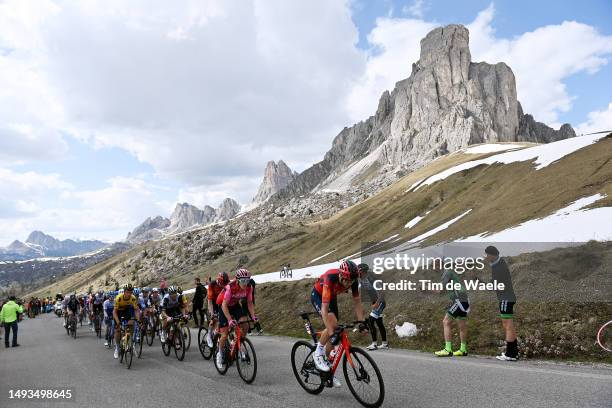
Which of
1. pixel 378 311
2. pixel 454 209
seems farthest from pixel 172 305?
pixel 454 209

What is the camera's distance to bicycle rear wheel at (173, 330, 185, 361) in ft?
45.8

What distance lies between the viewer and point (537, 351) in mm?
11664

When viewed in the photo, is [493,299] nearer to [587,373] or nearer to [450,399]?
[587,373]

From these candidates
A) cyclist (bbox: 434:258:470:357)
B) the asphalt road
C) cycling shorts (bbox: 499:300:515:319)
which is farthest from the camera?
cyclist (bbox: 434:258:470:357)

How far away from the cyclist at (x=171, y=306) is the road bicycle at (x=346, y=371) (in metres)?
7.95

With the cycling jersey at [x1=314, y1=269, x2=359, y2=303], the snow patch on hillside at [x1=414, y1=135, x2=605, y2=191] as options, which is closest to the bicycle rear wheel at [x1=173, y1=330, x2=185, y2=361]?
the cycling jersey at [x1=314, y1=269, x2=359, y2=303]

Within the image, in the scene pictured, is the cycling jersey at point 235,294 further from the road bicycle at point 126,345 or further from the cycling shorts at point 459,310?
the cycling shorts at point 459,310

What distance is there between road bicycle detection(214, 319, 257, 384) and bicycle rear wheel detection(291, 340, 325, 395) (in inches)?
46.6

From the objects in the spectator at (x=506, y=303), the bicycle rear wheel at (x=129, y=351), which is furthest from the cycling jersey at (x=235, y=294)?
the spectator at (x=506, y=303)

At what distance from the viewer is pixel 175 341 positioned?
14.6 metres

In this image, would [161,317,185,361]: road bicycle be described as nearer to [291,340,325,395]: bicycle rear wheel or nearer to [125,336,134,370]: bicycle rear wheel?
[125,336,134,370]: bicycle rear wheel

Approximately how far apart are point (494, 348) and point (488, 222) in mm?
23942

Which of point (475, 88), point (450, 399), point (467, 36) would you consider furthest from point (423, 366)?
point (467, 36)

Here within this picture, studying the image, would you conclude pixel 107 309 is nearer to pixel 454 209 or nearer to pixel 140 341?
pixel 140 341
